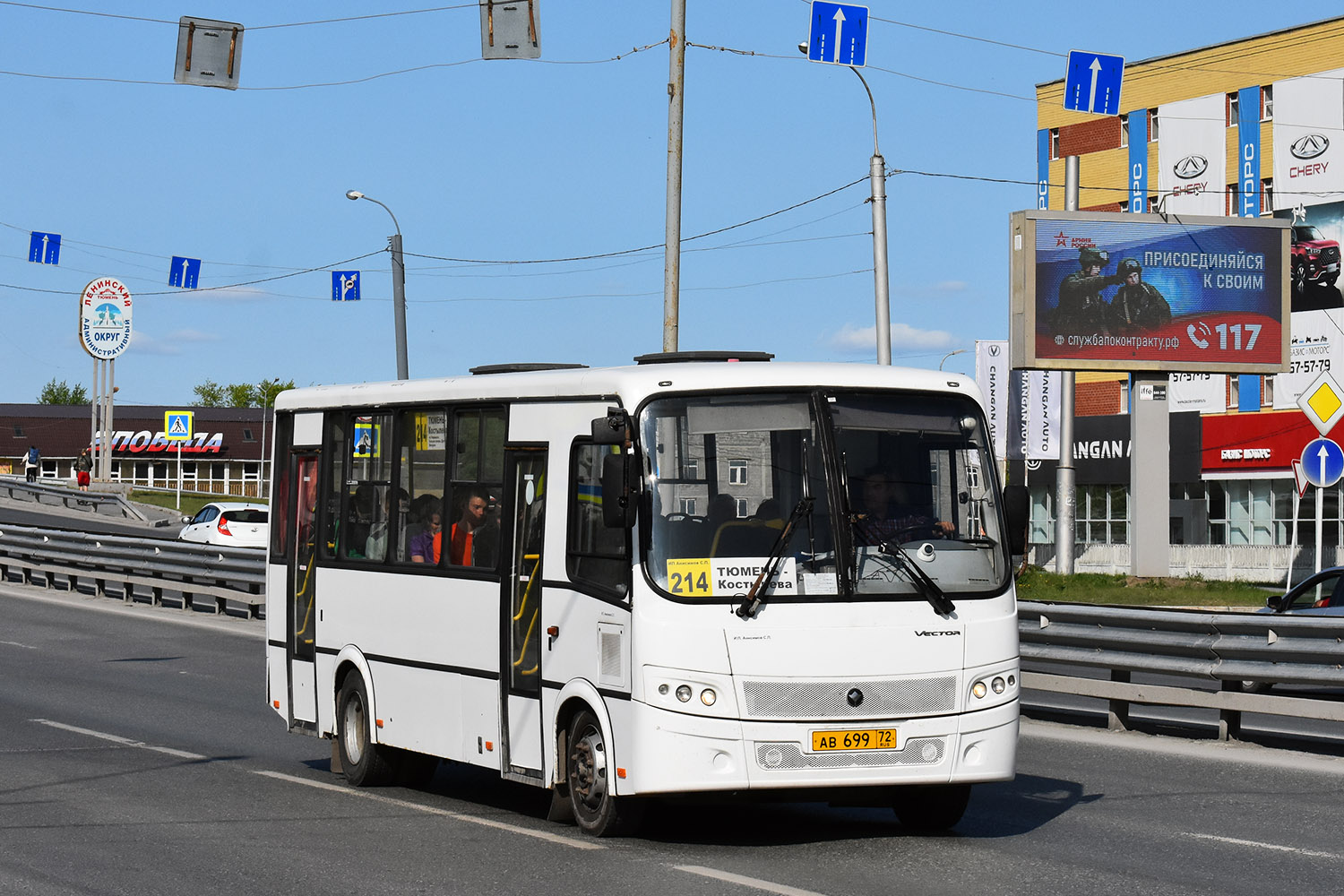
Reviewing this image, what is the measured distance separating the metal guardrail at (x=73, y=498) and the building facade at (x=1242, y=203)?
30.3 meters

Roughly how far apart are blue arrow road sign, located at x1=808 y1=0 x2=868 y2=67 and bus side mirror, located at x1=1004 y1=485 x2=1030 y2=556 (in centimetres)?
1813

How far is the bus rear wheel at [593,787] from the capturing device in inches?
372

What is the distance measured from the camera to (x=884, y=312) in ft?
98.1

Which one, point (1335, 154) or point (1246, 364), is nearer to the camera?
point (1246, 364)

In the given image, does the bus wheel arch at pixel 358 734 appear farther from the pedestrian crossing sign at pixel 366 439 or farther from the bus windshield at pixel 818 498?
the bus windshield at pixel 818 498

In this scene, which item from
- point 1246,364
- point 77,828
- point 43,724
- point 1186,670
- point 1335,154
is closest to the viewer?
point 77,828

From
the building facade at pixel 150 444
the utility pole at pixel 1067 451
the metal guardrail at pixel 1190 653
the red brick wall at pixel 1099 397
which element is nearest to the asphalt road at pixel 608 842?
the metal guardrail at pixel 1190 653

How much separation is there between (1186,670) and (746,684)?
6558 millimetres

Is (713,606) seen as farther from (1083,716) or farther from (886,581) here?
(1083,716)

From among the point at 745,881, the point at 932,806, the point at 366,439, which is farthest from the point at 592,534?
the point at 366,439

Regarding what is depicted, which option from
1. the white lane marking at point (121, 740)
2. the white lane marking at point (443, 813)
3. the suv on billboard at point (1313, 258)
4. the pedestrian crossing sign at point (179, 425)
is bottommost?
the white lane marking at point (121, 740)

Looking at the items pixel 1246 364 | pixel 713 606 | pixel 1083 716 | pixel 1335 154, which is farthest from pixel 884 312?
pixel 1335 154

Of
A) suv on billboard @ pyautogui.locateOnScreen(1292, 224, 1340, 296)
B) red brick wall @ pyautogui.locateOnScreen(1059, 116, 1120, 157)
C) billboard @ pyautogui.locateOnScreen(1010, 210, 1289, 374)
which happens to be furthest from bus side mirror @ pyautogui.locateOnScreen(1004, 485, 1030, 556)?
red brick wall @ pyautogui.locateOnScreen(1059, 116, 1120, 157)

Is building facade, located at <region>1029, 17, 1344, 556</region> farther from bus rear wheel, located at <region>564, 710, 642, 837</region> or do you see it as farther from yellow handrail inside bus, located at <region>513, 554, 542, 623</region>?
bus rear wheel, located at <region>564, 710, 642, 837</region>
